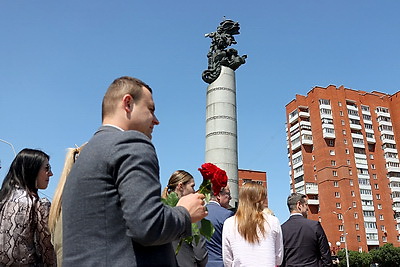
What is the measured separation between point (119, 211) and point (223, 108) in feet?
42.5

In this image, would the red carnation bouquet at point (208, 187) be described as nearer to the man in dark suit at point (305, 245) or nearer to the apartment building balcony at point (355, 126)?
the man in dark suit at point (305, 245)

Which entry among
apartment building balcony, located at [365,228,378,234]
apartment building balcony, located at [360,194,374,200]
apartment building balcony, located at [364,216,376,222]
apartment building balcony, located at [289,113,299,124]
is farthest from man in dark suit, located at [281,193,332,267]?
apartment building balcony, located at [289,113,299,124]

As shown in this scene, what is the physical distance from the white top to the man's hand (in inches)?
94.4

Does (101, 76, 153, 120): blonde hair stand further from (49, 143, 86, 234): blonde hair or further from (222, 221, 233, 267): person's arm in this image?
(222, 221, 233, 267): person's arm

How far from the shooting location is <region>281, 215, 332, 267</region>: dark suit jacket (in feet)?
19.0

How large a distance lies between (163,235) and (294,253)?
179 inches

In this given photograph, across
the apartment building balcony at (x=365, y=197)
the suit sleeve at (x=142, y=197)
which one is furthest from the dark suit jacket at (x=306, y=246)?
the apartment building balcony at (x=365, y=197)

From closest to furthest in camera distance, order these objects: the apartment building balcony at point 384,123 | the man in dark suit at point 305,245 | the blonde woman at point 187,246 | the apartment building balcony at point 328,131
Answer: the blonde woman at point 187,246 → the man in dark suit at point 305,245 → the apartment building balcony at point 328,131 → the apartment building balcony at point 384,123

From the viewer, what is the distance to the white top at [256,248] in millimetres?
4281

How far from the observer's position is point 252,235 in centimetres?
435

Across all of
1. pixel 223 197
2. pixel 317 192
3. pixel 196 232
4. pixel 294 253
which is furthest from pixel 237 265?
pixel 317 192

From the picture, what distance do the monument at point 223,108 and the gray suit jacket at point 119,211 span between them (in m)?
11.7

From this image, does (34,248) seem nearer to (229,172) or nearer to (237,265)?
(237,265)

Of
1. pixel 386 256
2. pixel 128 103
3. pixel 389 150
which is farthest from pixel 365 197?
pixel 128 103
